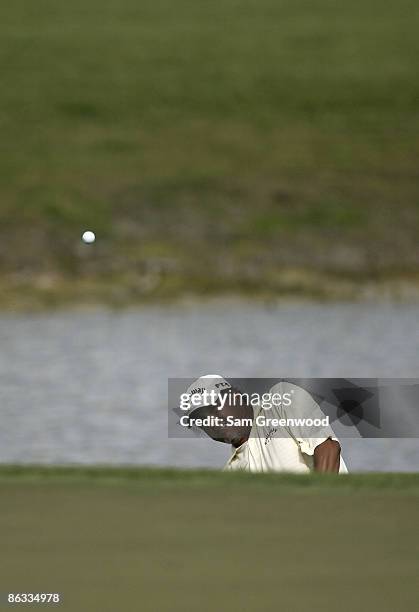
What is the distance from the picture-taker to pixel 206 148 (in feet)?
124

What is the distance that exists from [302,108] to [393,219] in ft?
25.8

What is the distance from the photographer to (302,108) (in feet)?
131

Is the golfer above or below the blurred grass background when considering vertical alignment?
below

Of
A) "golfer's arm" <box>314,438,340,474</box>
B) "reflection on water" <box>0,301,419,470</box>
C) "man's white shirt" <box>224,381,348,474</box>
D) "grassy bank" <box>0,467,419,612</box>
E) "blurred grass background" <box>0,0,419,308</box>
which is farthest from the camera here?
"blurred grass background" <box>0,0,419,308</box>

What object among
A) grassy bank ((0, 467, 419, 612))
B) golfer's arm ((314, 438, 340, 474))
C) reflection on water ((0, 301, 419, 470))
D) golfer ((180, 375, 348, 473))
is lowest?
grassy bank ((0, 467, 419, 612))

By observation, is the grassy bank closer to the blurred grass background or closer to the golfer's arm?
the golfer's arm

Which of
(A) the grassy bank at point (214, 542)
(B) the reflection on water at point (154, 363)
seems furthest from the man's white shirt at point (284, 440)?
(B) the reflection on water at point (154, 363)

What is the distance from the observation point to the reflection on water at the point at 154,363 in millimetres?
15938

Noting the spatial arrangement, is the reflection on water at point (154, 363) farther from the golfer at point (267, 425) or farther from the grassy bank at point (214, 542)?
the grassy bank at point (214, 542)

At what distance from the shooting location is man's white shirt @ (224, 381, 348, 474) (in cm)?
581

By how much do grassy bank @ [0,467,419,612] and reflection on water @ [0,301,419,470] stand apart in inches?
355

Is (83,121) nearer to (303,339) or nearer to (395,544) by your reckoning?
(303,339)

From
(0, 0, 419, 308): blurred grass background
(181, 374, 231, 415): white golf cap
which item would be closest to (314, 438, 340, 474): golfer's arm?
(181, 374, 231, 415): white golf cap

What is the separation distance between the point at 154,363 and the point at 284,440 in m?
16.9
